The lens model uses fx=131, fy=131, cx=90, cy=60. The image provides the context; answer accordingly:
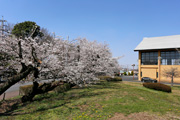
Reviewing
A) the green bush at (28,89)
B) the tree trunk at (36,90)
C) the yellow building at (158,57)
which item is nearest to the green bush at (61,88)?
the green bush at (28,89)

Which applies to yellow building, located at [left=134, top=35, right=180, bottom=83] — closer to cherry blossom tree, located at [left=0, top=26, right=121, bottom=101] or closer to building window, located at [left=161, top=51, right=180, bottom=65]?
building window, located at [left=161, top=51, right=180, bottom=65]

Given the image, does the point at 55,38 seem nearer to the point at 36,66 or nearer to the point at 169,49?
the point at 36,66

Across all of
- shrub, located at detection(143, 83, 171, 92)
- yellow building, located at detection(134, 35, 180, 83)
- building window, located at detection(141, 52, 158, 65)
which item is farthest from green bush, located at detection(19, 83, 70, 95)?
building window, located at detection(141, 52, 158, 65)

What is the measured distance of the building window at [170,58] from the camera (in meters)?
29.2

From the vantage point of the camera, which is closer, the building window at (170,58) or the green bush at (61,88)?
the green bush at (61,88)

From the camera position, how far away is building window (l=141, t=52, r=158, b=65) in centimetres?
3191

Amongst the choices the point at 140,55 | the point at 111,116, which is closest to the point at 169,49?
the point at 140,55

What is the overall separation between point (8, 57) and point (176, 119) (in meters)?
11.0

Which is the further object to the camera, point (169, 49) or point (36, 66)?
point (169, 49)

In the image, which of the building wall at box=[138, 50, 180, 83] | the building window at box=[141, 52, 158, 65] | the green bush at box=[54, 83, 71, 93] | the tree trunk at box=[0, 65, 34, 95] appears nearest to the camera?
the tree trunk at box=[0, 65, 34, 95]

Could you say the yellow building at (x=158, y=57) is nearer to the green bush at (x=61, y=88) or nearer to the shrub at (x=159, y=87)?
the shrub at (x=159, y=87)

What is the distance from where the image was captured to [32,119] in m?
6.82

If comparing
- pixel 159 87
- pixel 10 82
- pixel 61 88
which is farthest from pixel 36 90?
pixel 159 87

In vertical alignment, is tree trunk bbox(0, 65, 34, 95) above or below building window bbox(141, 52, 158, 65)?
below
